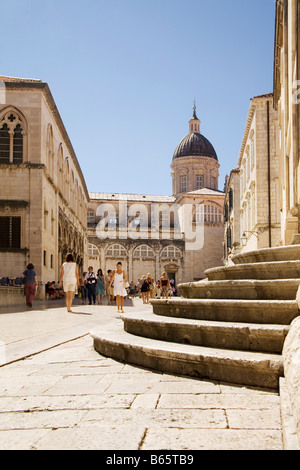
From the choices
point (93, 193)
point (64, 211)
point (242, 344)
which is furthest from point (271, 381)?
point (93, 193)

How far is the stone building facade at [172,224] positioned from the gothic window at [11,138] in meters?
33.9

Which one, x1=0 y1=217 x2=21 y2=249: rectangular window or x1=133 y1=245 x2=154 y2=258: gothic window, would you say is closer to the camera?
x1=0 y1=217 x2=21 y2=249: rectangular window

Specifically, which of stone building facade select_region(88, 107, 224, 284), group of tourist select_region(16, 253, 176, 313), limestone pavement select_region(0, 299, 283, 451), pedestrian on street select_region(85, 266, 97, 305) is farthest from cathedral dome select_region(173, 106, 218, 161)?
limestone pavement select_region(0, 299, 283, 451)

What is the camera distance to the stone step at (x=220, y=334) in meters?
4.22

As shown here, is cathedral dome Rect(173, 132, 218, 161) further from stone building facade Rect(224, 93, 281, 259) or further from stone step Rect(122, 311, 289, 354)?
stone step Rect(122, 311, 289, 354)

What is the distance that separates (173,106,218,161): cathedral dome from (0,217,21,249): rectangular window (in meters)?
50.5

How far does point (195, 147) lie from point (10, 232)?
5207 centimetres

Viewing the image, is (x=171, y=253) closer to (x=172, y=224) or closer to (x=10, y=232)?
(x=172, y=224)

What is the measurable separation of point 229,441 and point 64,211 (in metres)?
34.6

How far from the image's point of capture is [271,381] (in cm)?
386

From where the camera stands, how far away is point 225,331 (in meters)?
4.57

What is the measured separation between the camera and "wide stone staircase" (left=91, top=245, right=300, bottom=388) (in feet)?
13.5

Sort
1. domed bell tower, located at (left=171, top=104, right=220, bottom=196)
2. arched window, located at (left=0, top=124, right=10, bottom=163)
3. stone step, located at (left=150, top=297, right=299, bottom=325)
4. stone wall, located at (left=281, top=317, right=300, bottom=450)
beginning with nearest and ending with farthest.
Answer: stone wall, located at (left=281, top=317, right=300, bottom=450) → stone step, located at (left=150, top=297, right=299, bottom=325) → arched window, located at (left=0, top=124, right=10, bottom=163) → domed bell tower, located at (left=171, top=104, right=220, bottom=196)

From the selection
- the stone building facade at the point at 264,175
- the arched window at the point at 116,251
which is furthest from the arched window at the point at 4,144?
the arched window at the point at 116,251
